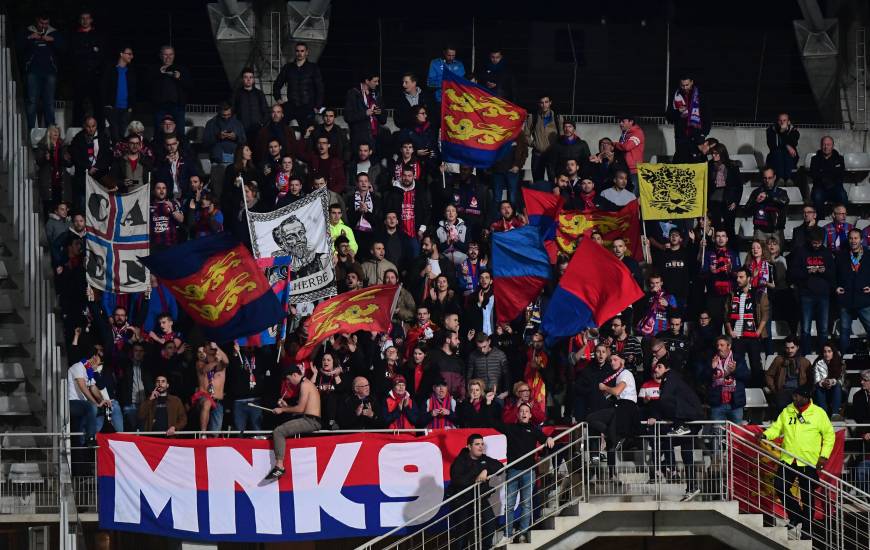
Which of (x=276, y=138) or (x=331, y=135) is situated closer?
(x=276, y=138)

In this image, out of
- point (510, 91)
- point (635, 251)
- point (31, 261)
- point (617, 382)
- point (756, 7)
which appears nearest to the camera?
point (617, 382)

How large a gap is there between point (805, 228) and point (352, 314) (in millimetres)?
7133

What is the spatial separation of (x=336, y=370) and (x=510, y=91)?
22.8 ft

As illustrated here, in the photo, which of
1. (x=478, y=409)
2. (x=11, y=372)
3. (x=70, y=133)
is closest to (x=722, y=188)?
(x=478, y=409)

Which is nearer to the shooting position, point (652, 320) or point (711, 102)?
point (652, 320)

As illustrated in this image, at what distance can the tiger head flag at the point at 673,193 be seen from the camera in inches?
1271

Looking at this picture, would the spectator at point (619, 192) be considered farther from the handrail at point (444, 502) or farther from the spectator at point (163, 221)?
the spectator at point (163, 221)

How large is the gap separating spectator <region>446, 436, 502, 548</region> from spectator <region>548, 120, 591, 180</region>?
22.4 ft

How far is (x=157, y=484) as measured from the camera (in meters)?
28.4

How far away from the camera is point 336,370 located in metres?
29.2

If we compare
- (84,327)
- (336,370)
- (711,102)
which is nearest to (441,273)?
(336,370)

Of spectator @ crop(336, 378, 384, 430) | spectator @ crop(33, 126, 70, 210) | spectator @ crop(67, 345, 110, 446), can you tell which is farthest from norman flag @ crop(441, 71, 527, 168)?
spectator @ crop(67, 345, 110, 446)

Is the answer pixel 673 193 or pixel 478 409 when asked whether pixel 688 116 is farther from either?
pixel 478 409

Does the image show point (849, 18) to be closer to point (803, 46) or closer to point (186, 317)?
point (803, 46)
